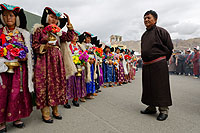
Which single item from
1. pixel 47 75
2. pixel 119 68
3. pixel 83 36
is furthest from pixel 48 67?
pixel 119 68

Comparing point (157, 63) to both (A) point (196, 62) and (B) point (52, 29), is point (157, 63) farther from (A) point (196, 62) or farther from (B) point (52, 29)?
(A) point (196, 62)

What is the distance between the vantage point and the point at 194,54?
965 cm

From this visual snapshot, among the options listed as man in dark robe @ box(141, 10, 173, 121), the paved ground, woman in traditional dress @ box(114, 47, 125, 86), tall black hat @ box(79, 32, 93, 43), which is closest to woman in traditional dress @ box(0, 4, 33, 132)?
the paved ground

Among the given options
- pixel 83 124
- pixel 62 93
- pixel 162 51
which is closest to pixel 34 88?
pixel 62 93

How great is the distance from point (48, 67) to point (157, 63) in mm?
2163

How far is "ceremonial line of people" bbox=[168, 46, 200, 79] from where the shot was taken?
938 cm

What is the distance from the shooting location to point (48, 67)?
2.47 metres

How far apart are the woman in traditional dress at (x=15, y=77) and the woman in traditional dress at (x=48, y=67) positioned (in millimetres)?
154

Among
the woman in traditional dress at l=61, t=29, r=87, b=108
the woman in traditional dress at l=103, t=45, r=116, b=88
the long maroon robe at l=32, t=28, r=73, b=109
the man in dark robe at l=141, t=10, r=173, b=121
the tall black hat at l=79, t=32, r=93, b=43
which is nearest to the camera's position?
the long maroon robe at l=32, t=28, r=73, b=109

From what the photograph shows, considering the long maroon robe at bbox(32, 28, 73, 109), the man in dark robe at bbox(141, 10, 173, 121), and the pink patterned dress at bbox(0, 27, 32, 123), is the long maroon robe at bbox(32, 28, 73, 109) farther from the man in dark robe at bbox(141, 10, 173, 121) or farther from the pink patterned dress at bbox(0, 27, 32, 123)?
the man in dark robe at bbox(141, 10, 173, 121)

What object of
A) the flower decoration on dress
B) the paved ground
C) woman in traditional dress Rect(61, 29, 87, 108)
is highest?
the flower decoration on dress

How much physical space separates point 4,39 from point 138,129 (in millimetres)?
2725

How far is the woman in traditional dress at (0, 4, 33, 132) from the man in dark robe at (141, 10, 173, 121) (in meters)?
2.34

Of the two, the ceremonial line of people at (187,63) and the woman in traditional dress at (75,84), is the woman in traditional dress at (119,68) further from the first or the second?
the ceremonial line of people at (187,63)
